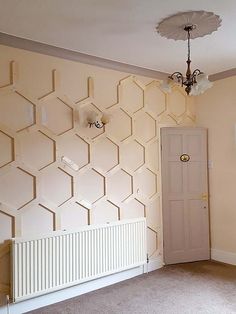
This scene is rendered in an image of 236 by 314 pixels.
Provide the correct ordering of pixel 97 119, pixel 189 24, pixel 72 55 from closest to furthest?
pixel 189 24
pixel 72 55
pixel 97 119

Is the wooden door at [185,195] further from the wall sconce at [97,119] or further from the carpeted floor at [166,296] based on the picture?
the wall sconce at [97,119]

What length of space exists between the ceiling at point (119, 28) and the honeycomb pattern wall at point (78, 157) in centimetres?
42

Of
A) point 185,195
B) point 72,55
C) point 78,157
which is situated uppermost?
point 72,55

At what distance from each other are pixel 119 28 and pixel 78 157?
1495 mm

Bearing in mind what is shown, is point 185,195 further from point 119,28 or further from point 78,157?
point 119,28

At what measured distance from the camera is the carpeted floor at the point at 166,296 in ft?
9.85

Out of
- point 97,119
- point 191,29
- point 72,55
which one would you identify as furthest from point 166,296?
point 72,55

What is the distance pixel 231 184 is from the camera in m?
4.31

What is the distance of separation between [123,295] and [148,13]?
2950mm

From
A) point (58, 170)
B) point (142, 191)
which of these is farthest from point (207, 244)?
point (58, 170)

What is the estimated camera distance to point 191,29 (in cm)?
283

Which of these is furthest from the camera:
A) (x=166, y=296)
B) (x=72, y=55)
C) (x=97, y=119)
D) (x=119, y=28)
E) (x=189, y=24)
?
(x=97, y=119)

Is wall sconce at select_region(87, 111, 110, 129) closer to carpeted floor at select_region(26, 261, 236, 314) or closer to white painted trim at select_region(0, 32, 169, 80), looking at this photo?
white painted trim at select_region(0, 32, 169, 80)

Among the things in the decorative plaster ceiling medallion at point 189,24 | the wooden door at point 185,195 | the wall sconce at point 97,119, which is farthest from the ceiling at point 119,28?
the wooden door at point 185,195
